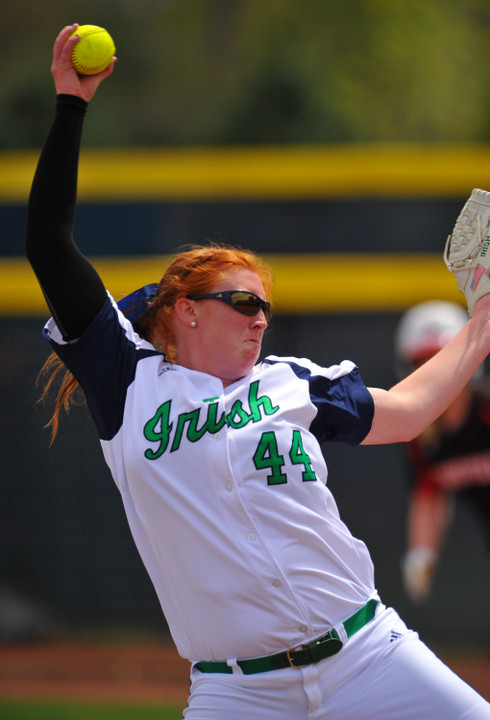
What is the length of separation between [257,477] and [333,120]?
46.7 ft

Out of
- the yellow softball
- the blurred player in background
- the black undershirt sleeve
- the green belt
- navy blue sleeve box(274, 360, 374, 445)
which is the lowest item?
the blurred player in background

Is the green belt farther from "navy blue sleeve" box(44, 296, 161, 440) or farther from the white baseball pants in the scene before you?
"navy blue sleeve" box(44, 296, 161, 440)

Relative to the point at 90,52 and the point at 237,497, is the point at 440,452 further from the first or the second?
the point at 90,52

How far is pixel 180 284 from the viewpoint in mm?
2305

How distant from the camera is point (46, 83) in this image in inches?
650

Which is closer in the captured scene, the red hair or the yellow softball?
the yellow softball

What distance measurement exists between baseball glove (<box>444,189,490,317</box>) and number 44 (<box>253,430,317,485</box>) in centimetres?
64

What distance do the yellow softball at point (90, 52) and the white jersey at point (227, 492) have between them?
1.73ft

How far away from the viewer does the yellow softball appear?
Answer: 6.99 feet

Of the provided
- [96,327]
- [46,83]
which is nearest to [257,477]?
[96,327]

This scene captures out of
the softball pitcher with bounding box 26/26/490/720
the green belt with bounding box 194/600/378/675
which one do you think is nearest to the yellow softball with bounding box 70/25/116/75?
the softball pitcher with bounding box 26/26/490/720

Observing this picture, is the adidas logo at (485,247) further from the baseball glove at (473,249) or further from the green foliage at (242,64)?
the green foliage at (242,64)

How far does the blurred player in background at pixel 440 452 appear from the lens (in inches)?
209

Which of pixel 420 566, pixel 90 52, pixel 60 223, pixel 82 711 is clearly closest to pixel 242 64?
pixel 420 566
